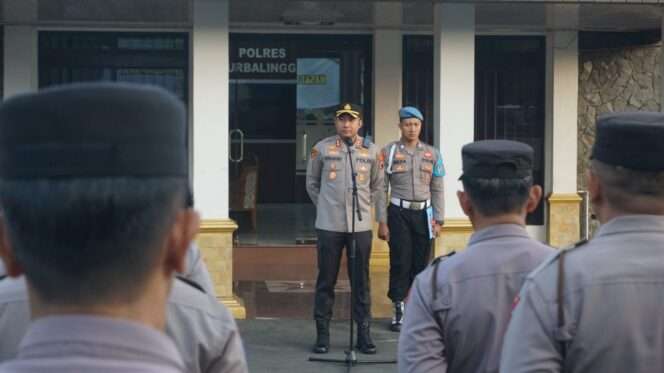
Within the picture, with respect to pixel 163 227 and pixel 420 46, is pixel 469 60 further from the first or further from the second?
pixel 163 227

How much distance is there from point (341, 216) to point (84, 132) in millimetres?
7741

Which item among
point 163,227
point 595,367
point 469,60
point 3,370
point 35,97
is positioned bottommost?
point 595,367

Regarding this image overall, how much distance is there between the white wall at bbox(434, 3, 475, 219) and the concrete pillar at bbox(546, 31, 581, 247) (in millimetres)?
3258

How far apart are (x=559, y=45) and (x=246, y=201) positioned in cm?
440

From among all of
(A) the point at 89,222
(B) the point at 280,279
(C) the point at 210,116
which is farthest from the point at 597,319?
(B) the point at 280,279

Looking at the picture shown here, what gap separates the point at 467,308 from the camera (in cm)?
361

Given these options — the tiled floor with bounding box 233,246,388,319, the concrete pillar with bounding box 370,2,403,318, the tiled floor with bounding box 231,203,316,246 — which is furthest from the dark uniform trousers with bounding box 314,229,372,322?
the tiled floor with bounding box 231,203,316,246

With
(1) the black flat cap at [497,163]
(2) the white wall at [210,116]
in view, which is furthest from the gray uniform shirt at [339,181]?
(1) the black flat cap at [497,163]

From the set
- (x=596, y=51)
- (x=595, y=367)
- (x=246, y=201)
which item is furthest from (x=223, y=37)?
(x=595, y=367)

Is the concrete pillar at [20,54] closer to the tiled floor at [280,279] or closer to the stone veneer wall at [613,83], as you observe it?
the tiled floor at [280,279]

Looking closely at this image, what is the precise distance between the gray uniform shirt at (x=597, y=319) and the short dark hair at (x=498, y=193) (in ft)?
3.02

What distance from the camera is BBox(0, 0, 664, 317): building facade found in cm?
1286

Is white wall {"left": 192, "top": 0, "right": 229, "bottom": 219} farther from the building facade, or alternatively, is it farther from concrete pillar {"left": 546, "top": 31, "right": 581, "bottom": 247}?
concrete pillar {"left": 546, "top": 31, "right": 581, "bottom": 247}

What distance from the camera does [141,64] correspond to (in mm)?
13648
